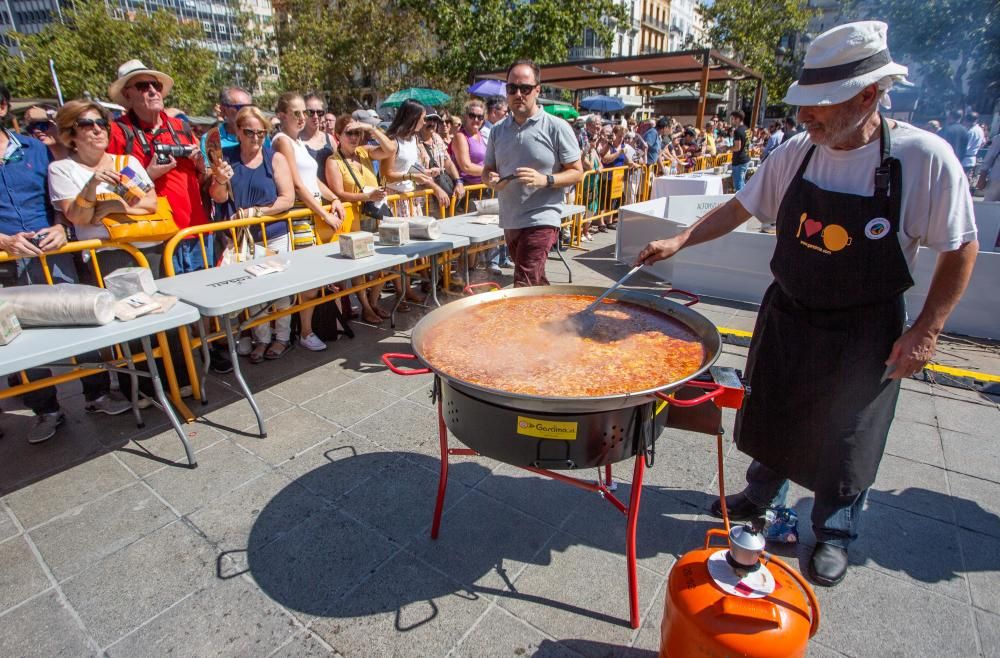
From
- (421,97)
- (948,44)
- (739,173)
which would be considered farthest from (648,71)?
(948,44)

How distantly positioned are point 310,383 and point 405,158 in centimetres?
283

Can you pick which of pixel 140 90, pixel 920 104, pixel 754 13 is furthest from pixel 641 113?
pixel 140 90

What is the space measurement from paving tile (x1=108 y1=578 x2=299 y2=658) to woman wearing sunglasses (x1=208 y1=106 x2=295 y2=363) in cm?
283

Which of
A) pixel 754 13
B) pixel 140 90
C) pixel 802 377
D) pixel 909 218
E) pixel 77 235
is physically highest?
pixel 754 13

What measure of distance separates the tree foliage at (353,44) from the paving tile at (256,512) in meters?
28.7

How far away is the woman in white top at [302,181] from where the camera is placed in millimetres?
4598

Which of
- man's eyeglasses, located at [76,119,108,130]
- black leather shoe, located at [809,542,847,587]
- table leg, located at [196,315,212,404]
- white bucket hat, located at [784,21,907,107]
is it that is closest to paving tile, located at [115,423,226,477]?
table leg, located at [196,315,212,404]

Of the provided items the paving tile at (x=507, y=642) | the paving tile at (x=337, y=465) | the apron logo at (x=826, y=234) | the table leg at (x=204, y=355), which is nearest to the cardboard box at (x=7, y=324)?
the table leg at (x=204, y=355)

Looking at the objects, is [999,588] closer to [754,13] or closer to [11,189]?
[11,189]

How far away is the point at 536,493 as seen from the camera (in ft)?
9.64

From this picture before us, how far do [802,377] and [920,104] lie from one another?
41.4 metres

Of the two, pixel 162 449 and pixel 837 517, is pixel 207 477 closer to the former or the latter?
pixel 162 449

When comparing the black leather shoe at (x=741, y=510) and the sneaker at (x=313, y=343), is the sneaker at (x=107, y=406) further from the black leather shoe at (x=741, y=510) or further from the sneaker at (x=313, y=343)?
the black leather shoe at (x=741, y=510)

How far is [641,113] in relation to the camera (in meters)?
59.5
